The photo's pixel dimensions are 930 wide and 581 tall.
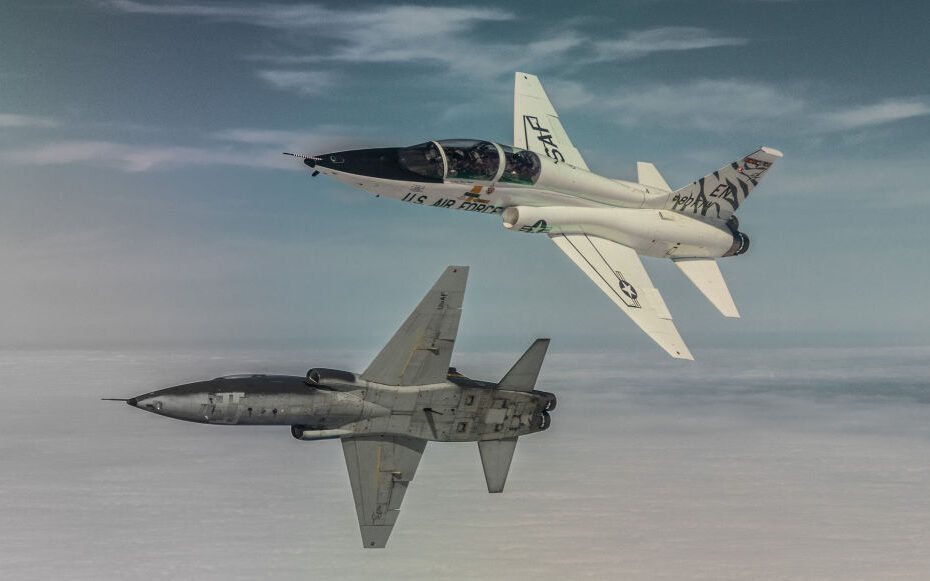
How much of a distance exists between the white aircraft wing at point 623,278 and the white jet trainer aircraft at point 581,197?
0.11ft

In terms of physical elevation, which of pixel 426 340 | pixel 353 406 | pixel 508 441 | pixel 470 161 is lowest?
pixel 508 441

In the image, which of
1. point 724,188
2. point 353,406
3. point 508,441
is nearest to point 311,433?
point 353,406

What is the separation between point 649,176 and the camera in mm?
33438

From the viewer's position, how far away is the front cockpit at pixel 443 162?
89.5ft

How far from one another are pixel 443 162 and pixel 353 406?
727cm

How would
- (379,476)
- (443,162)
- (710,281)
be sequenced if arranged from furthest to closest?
(710,281) → (443,162) → (379,476)

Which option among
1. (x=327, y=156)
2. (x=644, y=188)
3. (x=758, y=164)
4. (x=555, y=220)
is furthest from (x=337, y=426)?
(x=758, y=164)

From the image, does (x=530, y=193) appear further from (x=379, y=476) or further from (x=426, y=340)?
(x=379, y=476)

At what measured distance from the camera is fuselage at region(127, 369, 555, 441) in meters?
22.8

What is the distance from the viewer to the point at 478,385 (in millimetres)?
26328

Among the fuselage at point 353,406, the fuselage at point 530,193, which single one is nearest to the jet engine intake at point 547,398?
the fuselage at point 353,406

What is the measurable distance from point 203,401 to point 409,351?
5117 millimetres

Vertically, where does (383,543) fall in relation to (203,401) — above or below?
below

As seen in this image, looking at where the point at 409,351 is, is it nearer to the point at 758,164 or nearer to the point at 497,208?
the point at 497,208
